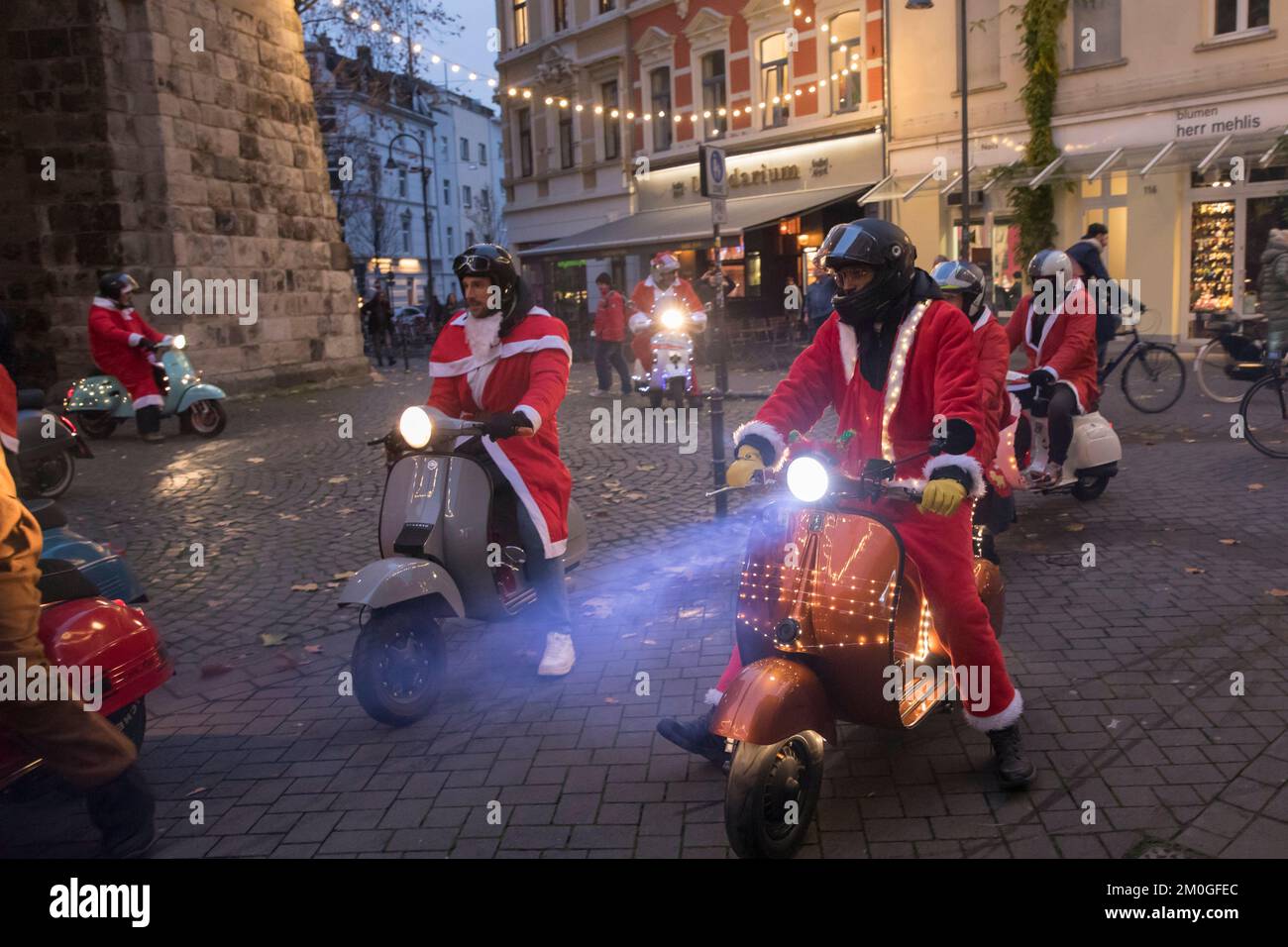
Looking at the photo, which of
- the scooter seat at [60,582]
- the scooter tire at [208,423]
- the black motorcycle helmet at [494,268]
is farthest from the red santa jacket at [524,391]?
the scooter tire at [208,423]

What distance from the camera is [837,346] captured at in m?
3.59

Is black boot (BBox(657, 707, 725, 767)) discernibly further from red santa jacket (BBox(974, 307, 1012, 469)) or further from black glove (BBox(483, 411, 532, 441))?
red santa jacket (BBox(974, 307, 1012, 469))

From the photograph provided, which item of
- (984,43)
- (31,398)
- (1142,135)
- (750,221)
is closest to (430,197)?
(750,221)

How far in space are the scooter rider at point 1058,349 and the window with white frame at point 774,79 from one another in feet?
68.2

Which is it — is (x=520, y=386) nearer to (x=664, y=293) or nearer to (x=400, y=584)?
(x=400, y=584)

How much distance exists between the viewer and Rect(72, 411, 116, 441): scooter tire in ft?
41.7

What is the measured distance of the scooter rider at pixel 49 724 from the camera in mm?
2879

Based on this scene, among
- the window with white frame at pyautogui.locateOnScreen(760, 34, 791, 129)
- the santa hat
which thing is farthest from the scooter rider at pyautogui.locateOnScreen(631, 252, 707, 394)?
the window with white frame at pyautogui.locateOnScreen(760, 34, 791, 129)

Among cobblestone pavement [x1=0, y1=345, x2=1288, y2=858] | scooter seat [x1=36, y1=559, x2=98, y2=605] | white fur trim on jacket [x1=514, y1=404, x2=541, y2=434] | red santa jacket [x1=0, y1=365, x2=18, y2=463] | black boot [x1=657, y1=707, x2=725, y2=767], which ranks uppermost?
red santa jacket [x1=0, y1=365, x2=18, y2=463]

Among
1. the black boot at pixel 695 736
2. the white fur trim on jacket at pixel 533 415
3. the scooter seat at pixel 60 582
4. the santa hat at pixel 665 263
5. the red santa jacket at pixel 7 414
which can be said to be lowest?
the black boot at pixel 695 736

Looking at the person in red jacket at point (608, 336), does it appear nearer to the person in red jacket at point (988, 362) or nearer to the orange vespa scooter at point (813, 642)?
the person in red jacket at point (988, 362)

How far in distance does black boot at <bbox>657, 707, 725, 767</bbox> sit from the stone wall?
1413cm

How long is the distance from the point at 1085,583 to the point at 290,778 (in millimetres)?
4117
